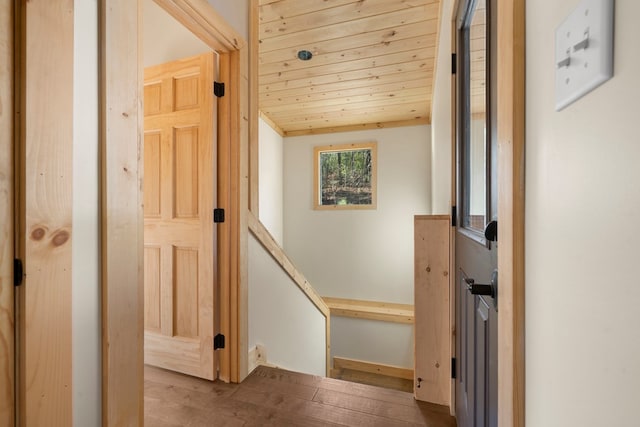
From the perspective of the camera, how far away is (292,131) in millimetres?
4406

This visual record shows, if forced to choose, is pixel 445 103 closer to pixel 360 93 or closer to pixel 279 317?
pixel 360 93

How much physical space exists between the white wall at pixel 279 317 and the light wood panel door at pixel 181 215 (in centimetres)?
28

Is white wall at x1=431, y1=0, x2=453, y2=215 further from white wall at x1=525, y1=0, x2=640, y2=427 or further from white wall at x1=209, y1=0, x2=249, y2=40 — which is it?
white wall at x1=525, y1=0, x2=640, y2=427

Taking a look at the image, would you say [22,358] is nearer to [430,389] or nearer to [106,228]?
[106,228]

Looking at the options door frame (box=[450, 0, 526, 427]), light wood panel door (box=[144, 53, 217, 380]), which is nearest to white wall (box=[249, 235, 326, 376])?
light wood panel door (box=[144, 53, 217, 380])

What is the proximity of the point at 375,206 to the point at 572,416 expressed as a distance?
3.73m

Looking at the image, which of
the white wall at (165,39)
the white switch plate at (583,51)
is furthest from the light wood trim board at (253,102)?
the white switch plate at (583,51)

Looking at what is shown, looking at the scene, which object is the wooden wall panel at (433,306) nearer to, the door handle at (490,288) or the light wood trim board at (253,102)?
the door handle at (490,288)

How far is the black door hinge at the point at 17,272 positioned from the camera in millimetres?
769

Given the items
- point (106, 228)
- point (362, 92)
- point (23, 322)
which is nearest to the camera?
point (23, 322)

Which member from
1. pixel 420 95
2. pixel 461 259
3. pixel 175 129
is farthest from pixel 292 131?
pixel 461 259

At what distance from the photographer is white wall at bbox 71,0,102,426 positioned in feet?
3.03

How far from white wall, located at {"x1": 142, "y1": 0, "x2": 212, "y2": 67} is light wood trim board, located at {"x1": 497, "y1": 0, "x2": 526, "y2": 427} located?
1803mm

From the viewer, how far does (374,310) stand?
374 centimetres
